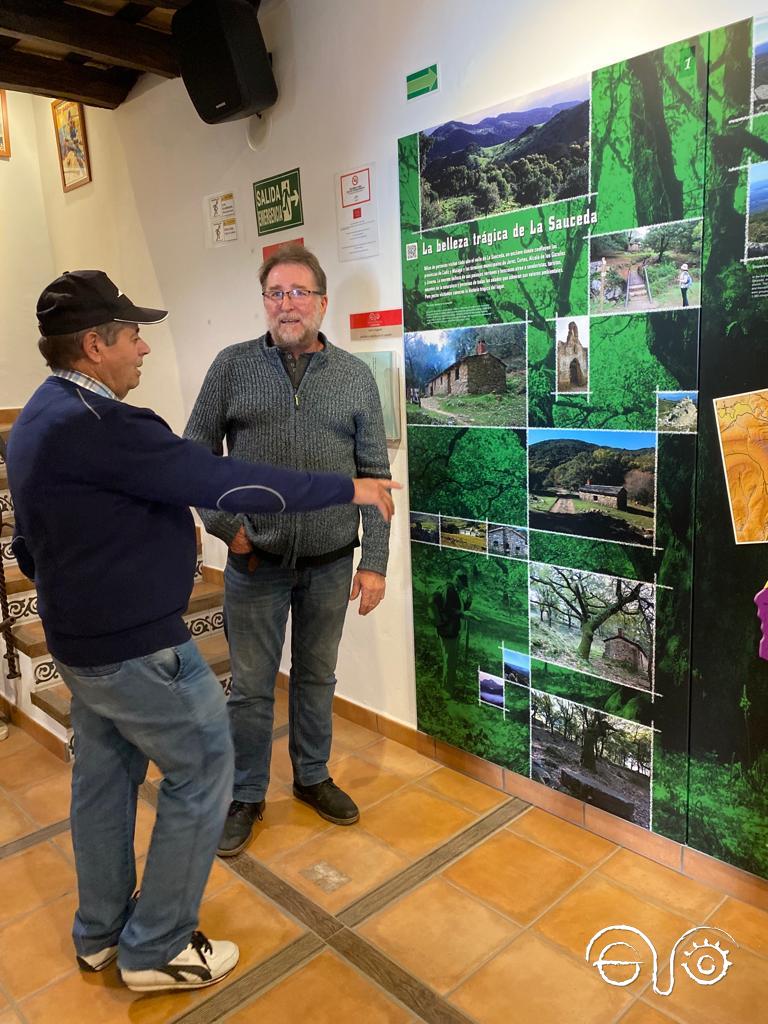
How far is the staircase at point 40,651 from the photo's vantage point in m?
2.73

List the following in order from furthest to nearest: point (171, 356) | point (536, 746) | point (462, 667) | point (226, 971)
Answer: point (171, 356) < point (462, 667) < point (536, 746) < point (226, 971)

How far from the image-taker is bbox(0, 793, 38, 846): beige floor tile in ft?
7.49

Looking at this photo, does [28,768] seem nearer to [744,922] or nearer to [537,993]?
[537,993]

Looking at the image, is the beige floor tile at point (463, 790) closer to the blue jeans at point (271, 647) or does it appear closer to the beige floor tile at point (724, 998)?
the blue jeans at point (271, 647)

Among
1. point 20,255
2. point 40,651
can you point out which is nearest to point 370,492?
point 40,651

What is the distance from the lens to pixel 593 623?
6.78 feet

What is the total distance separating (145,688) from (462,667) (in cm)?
123

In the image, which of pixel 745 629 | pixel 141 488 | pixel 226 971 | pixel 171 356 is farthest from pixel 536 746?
pixel 171 356

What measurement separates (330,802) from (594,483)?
1.22 metres

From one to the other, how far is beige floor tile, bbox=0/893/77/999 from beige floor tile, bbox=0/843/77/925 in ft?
0.13

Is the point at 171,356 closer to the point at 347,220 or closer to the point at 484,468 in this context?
the point at 347,220

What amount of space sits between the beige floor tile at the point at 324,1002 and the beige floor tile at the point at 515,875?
40 cm

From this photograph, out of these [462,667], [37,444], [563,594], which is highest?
[37,444]

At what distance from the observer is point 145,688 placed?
4.78 feet
